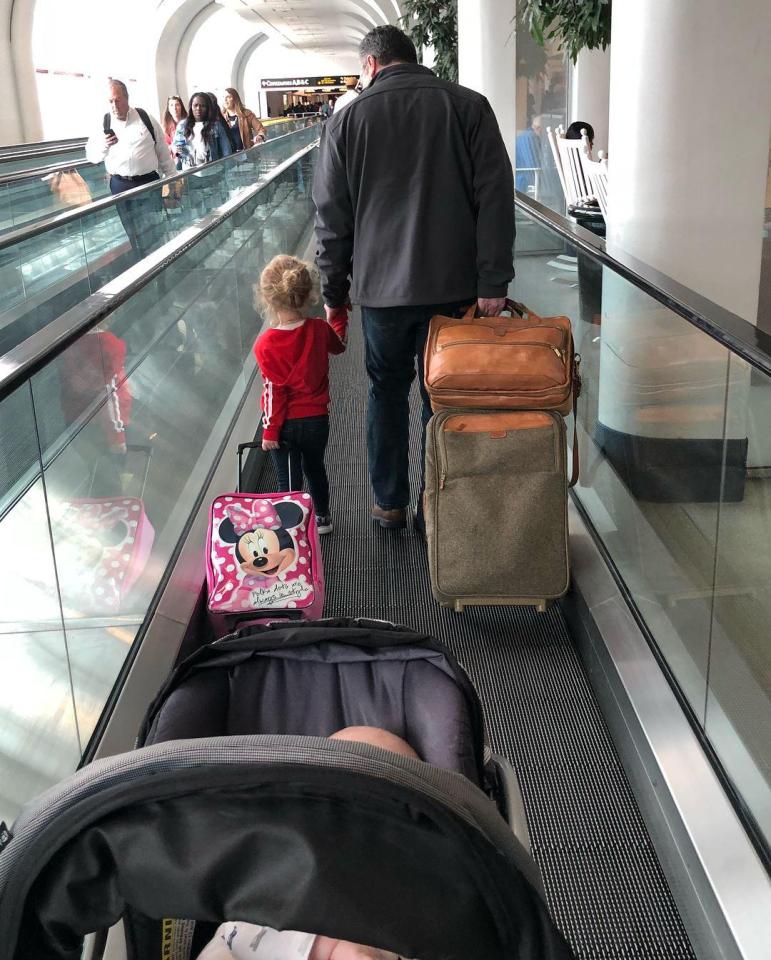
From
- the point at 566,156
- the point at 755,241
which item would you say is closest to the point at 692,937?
the point at 755,241

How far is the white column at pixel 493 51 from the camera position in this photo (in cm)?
970

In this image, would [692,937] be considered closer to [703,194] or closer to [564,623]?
[564,623]

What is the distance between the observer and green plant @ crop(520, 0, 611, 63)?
17.9 ft

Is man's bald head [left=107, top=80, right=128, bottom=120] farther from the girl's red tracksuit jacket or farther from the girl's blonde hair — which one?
the girl's red tracksuit jacket

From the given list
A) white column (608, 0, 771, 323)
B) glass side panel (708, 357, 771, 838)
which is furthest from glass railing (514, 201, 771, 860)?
white column (608, 0, 771, 323)

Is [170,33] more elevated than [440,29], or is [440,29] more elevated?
[170,33]

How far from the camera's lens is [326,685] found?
212cm

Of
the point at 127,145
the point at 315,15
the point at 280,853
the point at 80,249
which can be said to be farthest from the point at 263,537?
the point at 315,15

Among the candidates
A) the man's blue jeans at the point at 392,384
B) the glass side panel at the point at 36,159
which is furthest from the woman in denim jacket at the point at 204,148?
the man's blue jeans at the point at 392,384

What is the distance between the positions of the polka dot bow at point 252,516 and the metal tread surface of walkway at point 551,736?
1.68 feet

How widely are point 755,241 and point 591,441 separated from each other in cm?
96

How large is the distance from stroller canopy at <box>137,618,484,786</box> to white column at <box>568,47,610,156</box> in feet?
30.9

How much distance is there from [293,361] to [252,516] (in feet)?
2.84

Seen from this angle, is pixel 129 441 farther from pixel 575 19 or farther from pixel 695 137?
pixel 575 19
